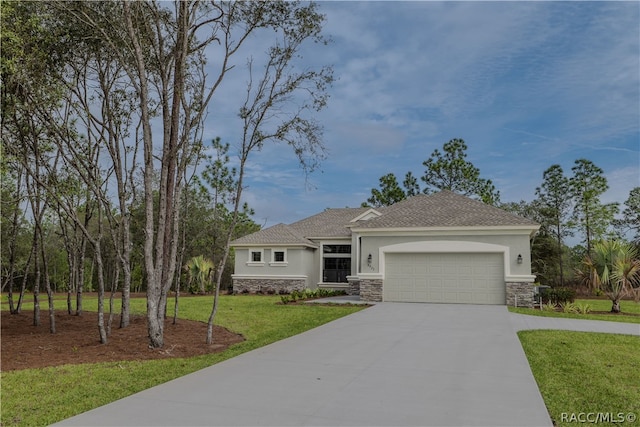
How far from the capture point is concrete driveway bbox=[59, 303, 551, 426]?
14.8ft

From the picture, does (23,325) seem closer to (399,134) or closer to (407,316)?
(407,316)

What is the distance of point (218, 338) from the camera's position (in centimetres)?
980

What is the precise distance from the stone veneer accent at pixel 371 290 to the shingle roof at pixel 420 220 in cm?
226

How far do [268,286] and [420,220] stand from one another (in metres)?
10.6

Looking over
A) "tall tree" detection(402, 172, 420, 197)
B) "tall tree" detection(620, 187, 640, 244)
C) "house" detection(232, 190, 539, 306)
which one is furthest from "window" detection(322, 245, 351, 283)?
"tall tree" detection(620, 187, 640, 244)

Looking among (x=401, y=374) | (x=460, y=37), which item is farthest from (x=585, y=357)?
(x=460, y=37)

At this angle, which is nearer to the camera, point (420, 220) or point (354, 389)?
point (354, 389)

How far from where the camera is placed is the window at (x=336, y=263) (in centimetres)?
2581

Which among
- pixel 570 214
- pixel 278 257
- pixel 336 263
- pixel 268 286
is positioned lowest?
pixel 268 286

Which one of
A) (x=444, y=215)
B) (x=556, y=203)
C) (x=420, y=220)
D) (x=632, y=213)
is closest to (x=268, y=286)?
(x=420, y=220)

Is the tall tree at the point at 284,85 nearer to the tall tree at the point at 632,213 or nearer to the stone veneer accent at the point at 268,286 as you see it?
the stone veneer accent at the point at 268,286

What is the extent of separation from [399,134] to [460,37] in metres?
13.1

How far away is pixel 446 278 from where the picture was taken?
55.9 ft

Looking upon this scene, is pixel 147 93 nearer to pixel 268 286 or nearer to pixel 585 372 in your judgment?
pixel 585 372
